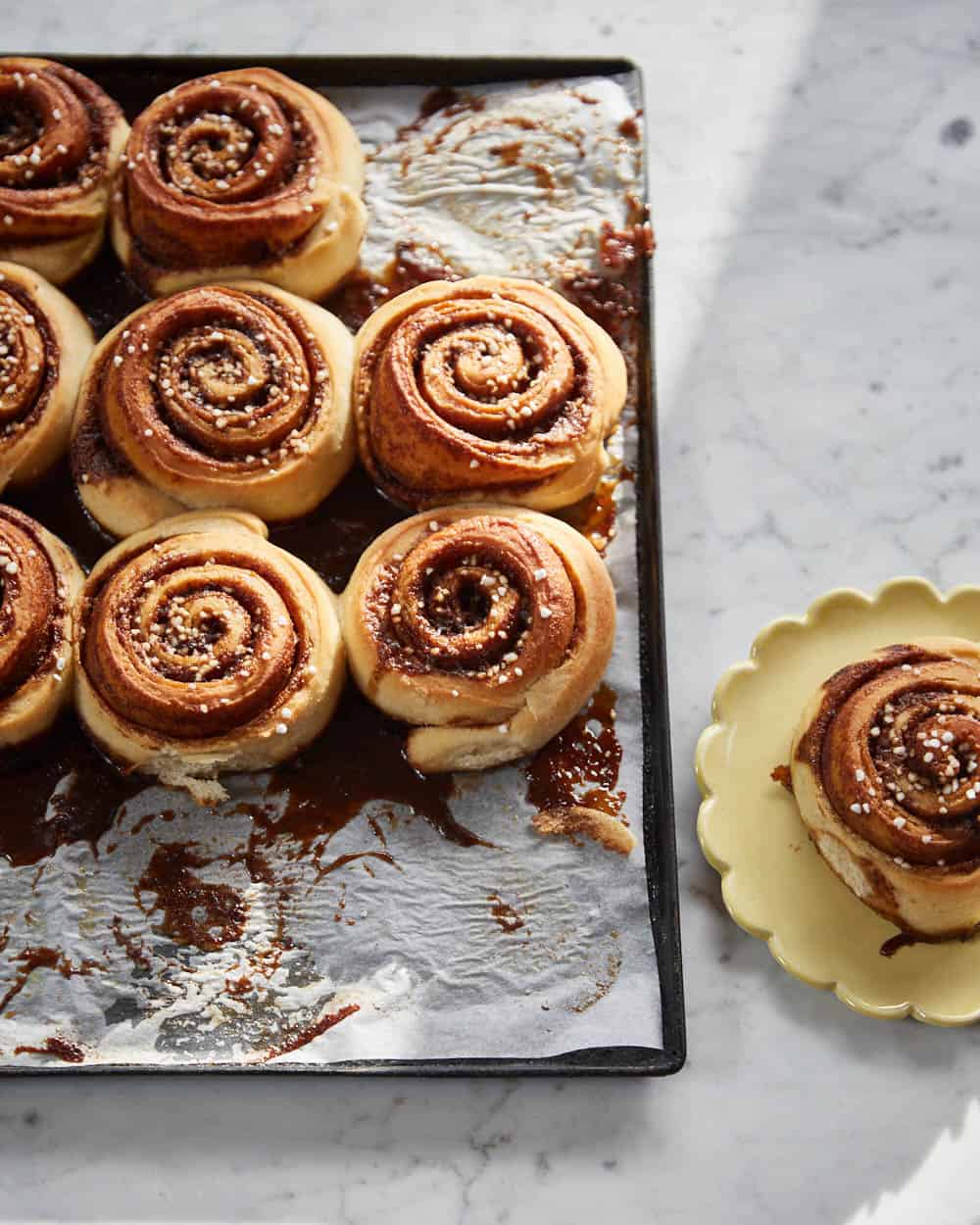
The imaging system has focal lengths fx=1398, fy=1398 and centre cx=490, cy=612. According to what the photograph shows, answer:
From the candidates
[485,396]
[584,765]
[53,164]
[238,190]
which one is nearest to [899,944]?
[584,765]

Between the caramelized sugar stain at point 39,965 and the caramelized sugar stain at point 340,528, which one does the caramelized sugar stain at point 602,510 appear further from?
the caramelized sugar stain at point 39,965

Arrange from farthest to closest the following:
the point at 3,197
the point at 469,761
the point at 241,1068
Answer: the point at 3,197, the point at 469,761, the point at 241,1068

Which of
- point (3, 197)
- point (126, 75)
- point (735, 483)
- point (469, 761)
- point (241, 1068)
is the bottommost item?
point (241, 1068)

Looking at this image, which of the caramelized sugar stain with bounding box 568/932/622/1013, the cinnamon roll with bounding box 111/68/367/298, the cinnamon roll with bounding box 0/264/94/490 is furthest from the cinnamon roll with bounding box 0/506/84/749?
the caramelized sugar stain with bounding box 568/932/622/1013

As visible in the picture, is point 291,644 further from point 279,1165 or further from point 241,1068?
point 279,1165

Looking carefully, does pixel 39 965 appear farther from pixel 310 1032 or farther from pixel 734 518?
pixel 734 518

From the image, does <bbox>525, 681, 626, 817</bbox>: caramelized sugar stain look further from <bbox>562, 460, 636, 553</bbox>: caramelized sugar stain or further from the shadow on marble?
<bbox>562, 460, 636, 553</bbox>: caramelized sugar stain

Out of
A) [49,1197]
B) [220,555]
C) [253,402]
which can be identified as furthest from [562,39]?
[49,1197]
